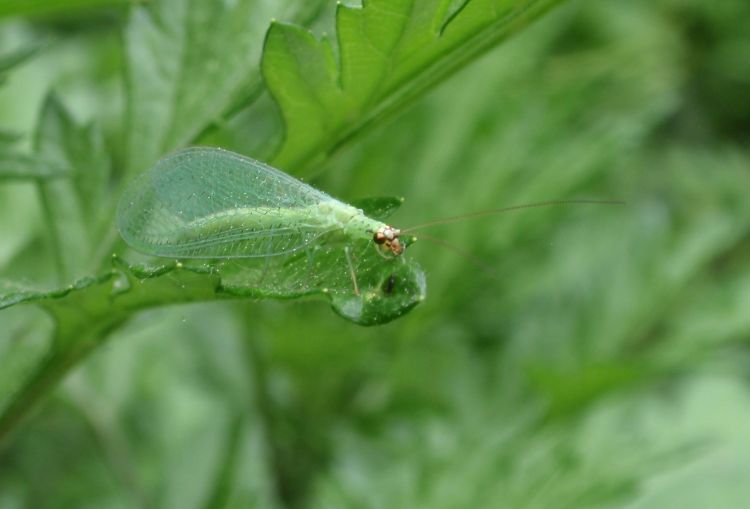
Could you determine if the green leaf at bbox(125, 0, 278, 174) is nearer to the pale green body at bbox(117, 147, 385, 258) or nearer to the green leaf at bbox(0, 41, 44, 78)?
the pale green body at bbox(117, 147, 385, 258)

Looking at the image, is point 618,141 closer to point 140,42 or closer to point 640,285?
point 640,285

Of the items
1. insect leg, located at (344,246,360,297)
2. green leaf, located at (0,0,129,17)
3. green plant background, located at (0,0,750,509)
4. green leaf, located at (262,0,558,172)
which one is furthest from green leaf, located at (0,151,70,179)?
insect leg, located at (344,246,360,297)

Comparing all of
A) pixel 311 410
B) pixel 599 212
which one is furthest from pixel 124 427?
pixel 599 212

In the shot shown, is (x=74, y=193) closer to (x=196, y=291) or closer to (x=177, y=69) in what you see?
(x=177, y=69)

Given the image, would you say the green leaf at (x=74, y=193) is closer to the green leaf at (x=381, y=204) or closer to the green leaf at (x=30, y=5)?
the green leaf at (x=30, y=5)

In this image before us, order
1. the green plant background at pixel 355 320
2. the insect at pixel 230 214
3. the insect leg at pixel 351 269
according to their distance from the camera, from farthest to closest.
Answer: the insect at pixel 230 214, the green plant background at pixel 355 320, the insect leg at pixel 351 269

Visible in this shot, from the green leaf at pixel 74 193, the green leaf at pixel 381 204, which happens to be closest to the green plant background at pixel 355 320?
the green leaf at pixel 74 193

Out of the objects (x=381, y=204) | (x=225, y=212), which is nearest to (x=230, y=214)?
(x=225, y=212)
